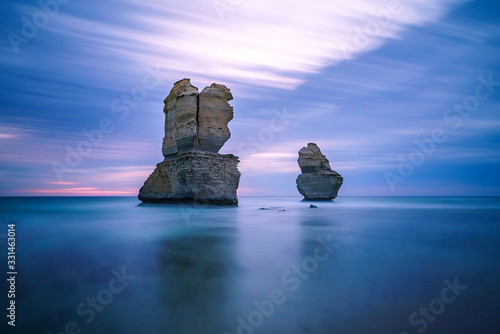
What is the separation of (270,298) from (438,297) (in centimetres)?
252

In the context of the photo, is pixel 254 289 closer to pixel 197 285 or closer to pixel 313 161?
pixel 197 285

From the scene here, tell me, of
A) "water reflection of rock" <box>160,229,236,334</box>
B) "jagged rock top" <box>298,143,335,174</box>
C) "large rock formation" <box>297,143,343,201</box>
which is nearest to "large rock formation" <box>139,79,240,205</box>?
"water reflection of rock" <box>160,229,236,334</box>

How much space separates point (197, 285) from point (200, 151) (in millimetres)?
18860

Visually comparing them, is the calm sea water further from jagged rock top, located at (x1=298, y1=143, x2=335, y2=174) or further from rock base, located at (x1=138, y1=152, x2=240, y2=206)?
jagged rock top, located at (x1=298, y1=143, x2=335, y2=174)

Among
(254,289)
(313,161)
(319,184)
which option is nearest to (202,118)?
(254,289)

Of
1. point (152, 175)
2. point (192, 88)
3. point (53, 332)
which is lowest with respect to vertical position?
point (53, 332)

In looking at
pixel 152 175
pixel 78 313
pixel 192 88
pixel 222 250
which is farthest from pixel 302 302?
pixel 152 175

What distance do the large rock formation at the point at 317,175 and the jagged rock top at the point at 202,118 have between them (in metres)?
24.7

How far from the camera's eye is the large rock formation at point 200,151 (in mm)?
22734

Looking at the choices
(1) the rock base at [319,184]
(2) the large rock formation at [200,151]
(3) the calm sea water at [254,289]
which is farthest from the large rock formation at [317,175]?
(3) the calm sea water at [254,289]

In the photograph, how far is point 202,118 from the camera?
2414cm

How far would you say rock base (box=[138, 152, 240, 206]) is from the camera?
73.8 ft

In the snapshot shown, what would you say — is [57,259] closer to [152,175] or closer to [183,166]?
[183,166]

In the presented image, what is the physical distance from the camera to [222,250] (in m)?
7.46
